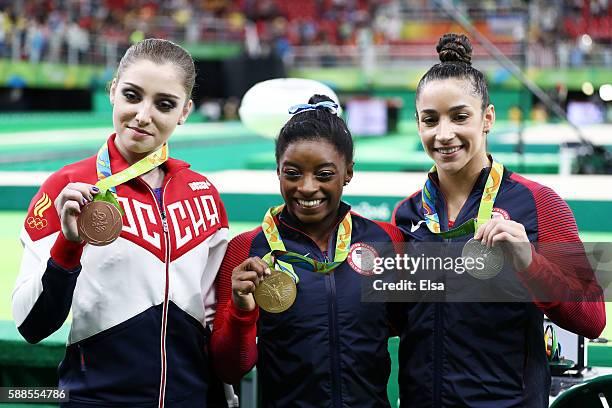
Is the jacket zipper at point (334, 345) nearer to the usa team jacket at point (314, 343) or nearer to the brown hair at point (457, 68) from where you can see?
the usa team jacket at point (314, 343)

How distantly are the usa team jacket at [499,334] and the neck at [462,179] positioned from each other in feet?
0.18

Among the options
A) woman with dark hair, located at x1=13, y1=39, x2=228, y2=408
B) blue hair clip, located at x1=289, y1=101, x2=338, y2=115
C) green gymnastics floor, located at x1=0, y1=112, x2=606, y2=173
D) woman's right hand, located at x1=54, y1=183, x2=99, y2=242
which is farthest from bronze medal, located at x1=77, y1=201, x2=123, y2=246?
green gymnastics floor, located at x1=0, y1=112, x2=606, y2=173

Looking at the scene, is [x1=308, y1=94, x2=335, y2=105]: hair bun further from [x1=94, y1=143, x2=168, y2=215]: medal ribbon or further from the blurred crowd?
the blurred crowd

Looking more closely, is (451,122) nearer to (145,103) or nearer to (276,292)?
(276,292)

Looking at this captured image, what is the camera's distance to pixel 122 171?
6.27 ft

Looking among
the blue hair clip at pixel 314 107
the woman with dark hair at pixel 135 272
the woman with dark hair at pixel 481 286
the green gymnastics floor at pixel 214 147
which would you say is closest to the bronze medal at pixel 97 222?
the woman with dark hair at pixel 135 272

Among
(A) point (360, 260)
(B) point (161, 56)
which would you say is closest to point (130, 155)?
(B) point (161, 56)

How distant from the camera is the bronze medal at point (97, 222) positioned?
1679mm

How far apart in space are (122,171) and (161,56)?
29 cm

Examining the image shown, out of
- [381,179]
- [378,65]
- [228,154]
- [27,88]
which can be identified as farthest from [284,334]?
[378,65]

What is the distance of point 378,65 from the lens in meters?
23.5

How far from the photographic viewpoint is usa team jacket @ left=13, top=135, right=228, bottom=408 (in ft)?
6.17

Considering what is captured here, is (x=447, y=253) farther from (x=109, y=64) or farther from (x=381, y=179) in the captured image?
(x=109, y=64)

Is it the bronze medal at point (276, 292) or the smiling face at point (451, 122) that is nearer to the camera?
the bronze medal at point (276, 292)
